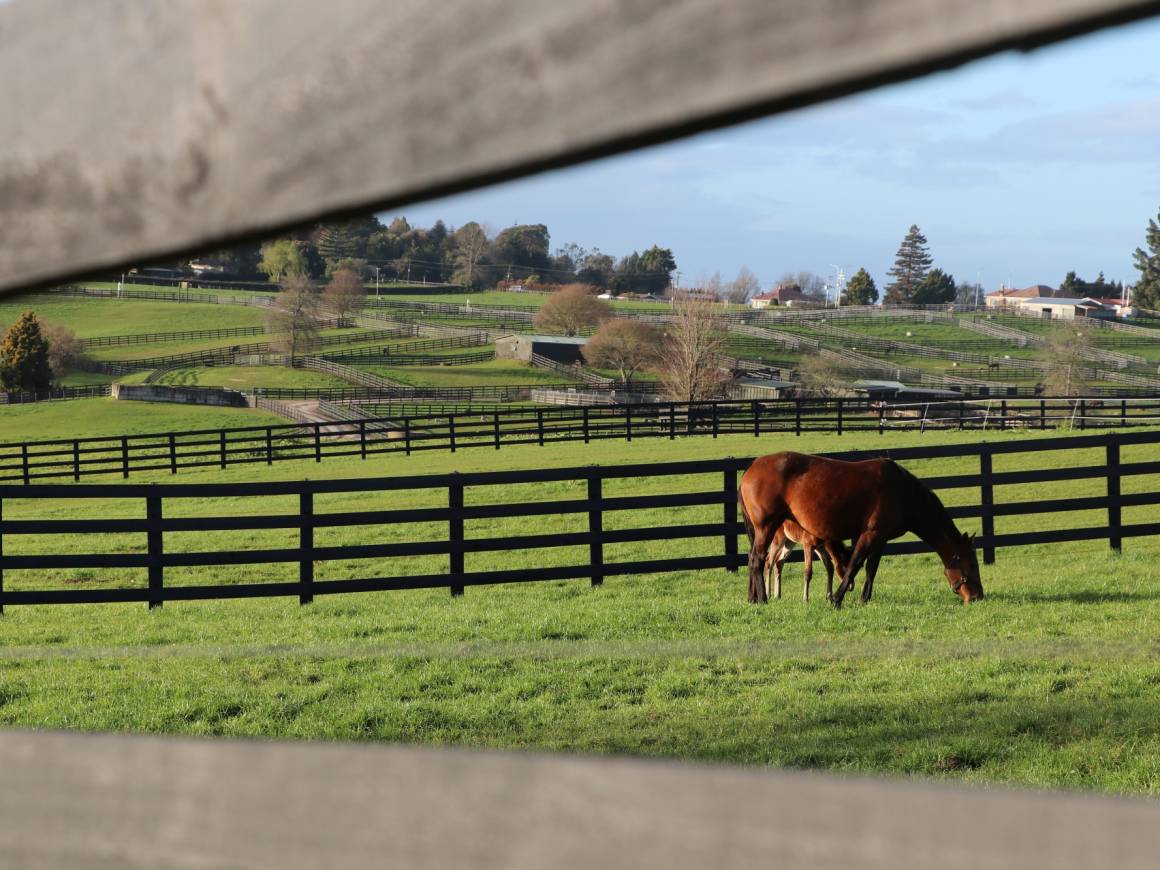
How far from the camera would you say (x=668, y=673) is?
23.1 feet

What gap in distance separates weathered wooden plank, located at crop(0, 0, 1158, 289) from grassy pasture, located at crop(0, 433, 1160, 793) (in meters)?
4.79

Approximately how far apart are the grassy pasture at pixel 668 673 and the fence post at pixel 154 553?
0.22 metres

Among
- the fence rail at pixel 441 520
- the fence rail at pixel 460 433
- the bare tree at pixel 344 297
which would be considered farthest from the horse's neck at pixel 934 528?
the bare tree at pixel 344 297

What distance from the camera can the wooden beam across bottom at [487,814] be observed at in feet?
1.78

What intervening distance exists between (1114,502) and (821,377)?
62965 millimetres

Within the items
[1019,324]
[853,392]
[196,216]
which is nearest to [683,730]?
[196,216]

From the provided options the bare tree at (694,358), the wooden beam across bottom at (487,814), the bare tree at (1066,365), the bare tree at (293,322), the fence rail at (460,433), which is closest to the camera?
the wooden beam across bottom at (487,814)

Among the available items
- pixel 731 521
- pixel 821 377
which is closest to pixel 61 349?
pixel 821 377

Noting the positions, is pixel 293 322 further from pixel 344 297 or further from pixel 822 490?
pixel 822 490

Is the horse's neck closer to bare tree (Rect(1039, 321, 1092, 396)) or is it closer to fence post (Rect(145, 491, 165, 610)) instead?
fence post (Rect(145, 491, 165, 610))

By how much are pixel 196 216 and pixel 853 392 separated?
71581 millimetres

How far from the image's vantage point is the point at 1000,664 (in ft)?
23.0

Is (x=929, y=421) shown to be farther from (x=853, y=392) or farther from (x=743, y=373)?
(x=743, y=373)

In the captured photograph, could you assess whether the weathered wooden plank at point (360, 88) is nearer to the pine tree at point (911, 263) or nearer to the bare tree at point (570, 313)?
the bare tree at point (570, 313)
